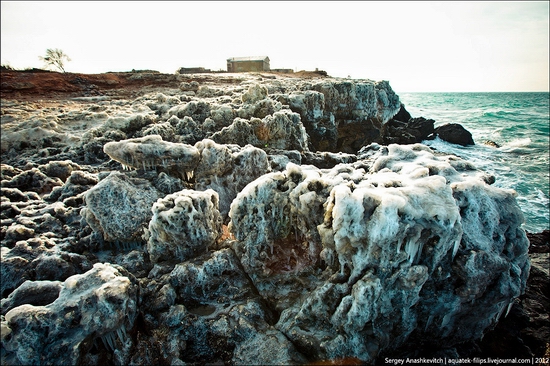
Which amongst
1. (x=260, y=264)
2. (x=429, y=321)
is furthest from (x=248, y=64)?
(x=429, y=321)

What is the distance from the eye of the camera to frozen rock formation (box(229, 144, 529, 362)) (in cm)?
471

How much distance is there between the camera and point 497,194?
6027 mm

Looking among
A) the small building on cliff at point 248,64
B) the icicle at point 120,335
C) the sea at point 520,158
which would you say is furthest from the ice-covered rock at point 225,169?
the small building on cliff at point 248,64

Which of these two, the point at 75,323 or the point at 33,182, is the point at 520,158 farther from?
the point at 33,182

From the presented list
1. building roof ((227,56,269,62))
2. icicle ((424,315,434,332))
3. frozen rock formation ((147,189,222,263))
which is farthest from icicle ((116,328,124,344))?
building roof ((227,56,269,62))

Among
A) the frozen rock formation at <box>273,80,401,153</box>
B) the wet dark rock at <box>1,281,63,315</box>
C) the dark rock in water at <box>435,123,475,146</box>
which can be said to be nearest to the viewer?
the wet dark rock at <box>1,281,63,315</box>

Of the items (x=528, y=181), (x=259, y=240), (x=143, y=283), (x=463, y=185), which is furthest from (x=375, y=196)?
(x=528, y=181)

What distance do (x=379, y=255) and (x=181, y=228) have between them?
377 cm

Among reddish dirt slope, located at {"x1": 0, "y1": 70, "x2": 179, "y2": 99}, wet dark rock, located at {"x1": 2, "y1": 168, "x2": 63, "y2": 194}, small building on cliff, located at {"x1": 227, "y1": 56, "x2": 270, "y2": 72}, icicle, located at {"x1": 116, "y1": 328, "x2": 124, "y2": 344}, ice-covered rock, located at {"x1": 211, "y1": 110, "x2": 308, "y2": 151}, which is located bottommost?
icicle, located at {"x1": 116, "y1": 328, "x2": 124, "y2": 344}

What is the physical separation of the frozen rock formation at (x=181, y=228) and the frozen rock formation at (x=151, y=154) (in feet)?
7.83

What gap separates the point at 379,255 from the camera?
4758 millimetres

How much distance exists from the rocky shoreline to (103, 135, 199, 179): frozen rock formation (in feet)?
0.13

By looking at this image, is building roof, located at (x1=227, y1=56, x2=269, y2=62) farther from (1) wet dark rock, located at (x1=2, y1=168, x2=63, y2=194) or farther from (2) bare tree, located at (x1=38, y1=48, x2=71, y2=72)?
(1) wet dark rock, located at (x1=2, y1=168, x2=63, y2=194)

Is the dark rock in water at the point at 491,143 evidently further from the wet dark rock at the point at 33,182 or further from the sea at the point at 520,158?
the wet dark rock at the point at 33,182
